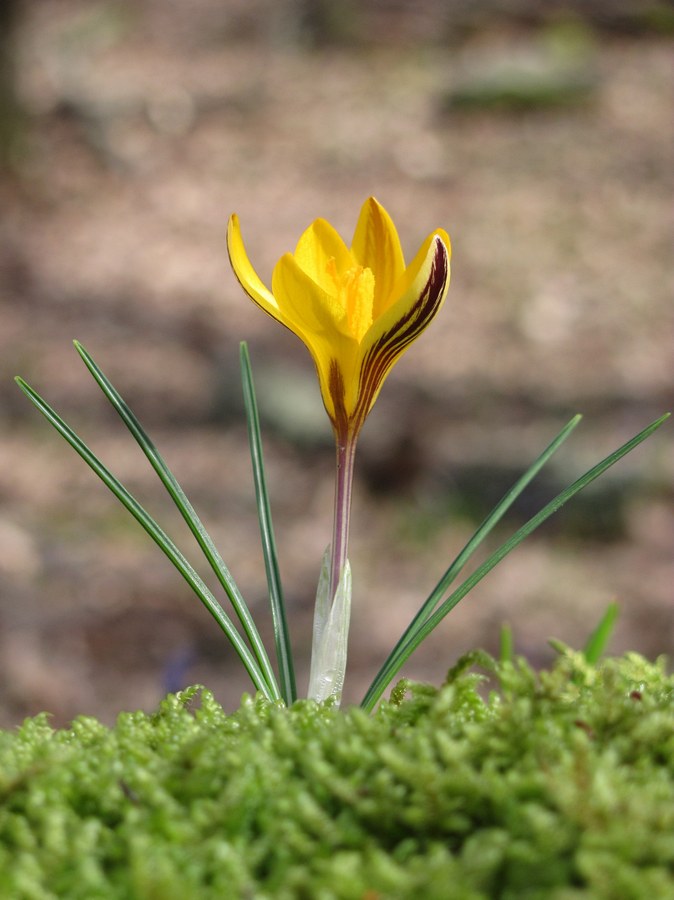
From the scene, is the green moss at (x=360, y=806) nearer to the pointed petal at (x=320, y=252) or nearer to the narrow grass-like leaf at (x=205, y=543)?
the narrow grass-like leaf at (x=205, y=543)

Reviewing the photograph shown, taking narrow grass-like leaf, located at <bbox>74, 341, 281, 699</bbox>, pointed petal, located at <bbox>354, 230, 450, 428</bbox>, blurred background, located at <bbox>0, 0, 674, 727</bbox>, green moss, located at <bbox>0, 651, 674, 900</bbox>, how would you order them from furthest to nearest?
blurred background, located at <bbox>0, 0, 674, 727</bbox>, narrow grass-like leaf, located at <bbox>74, 341, 281, 699</bbox>, pointed petal, located at <bbox>354, 230, 450, 428</bbox>, green moss, located at <bbox>0, 651, 674, 900</bbox>

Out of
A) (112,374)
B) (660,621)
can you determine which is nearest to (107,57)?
(112,374)

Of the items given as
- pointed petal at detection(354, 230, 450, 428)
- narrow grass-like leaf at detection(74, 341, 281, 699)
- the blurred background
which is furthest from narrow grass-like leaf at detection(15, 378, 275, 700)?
the blurred background

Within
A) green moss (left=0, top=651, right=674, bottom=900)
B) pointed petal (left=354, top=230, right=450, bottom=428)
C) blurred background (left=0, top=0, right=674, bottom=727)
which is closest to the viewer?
green moss (left=0, top=651, right=674, bottom=900)

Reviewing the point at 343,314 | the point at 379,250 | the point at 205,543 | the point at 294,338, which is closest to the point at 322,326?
the point at 343,314

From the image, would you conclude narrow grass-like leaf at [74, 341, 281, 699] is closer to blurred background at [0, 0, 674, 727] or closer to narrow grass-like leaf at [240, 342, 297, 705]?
narrow grass-like leaf at [240, 342, 297, 705]

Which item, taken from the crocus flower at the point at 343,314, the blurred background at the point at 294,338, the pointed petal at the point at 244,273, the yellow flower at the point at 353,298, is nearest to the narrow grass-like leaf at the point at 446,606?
the crocus flower at the point at 343,314
